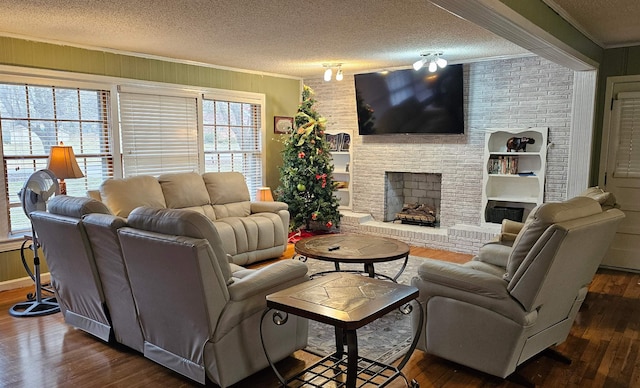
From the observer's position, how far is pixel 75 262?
9.87ft

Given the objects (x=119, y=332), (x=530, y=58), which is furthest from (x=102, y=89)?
(x=530, y=58)

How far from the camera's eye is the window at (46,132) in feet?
14.3

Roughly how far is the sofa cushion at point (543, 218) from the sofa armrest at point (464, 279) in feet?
0.29

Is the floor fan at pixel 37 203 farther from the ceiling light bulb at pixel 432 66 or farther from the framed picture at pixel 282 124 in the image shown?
the ceiling light bulb at pixel 432 66

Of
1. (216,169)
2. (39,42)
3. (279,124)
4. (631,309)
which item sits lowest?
(631,309)

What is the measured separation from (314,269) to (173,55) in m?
3.10

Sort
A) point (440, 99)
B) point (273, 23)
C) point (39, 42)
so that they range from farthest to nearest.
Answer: point (440, 99) → point (39, 42) → point (273, 23)

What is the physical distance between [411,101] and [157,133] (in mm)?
3378

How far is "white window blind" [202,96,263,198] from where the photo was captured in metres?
6.31

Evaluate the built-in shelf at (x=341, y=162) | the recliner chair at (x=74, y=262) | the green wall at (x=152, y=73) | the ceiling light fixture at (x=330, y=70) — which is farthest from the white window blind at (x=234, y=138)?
the recliner chair at (x=74, y=262)

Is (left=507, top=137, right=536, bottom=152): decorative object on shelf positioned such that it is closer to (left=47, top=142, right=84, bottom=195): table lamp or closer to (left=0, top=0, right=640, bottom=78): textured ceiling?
(left=0, top=0, right=640, bottom=78): textured ceiling

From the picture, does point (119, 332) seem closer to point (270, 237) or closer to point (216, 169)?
point (270, 237)

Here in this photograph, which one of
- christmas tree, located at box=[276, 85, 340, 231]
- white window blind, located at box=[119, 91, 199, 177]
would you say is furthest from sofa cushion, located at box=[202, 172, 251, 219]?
christmas tree, located at box=[276, 85, 340, 231]

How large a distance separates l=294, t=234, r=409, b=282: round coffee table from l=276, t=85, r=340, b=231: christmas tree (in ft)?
7.79
